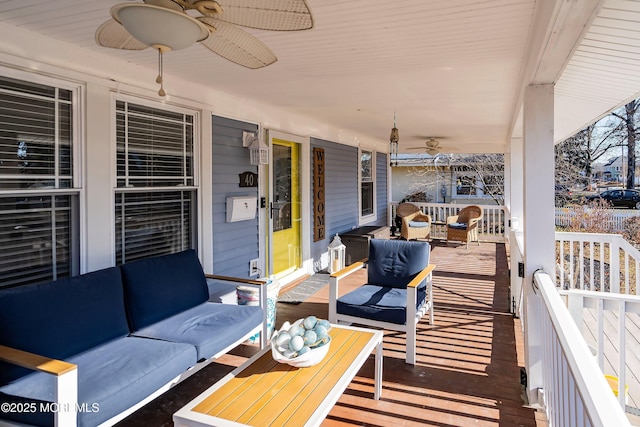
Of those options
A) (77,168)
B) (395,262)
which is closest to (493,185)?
(395,262)

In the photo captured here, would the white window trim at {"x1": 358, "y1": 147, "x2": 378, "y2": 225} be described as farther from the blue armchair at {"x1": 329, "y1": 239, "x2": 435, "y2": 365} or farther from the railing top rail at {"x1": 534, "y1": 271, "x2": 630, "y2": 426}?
the railing top rail at {"x1": 534, "y1": 271, "x2": 630, "y2": 426}

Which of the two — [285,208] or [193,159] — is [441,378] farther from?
[285,208]

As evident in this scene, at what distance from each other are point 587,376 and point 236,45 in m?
1.93

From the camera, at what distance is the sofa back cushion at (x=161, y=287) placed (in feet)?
9.52

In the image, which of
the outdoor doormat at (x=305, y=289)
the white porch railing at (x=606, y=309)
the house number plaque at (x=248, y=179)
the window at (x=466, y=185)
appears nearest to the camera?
the white porch railing at (x=606, y=309)

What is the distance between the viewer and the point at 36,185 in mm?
2654

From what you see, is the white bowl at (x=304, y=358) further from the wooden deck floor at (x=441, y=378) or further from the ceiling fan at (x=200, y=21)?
the ceiling fan at (x=200, y=21)

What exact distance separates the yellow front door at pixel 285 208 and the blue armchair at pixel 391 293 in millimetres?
1613

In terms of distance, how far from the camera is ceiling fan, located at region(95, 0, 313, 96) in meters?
1.43

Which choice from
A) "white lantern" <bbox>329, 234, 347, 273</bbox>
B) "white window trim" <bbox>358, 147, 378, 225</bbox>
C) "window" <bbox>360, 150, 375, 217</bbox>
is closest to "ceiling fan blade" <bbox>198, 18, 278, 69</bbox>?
"white lantern" <bbox>329, 234, 347, 273</bbox>

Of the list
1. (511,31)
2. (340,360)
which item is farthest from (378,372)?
(511,31)

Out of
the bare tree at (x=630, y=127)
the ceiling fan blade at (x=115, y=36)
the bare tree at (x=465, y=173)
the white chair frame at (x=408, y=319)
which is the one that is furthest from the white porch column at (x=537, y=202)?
the bare tree at (x=630, y=127)

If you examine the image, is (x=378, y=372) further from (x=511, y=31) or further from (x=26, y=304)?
(x=511, y=31)

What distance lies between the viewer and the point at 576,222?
990 centimetres
